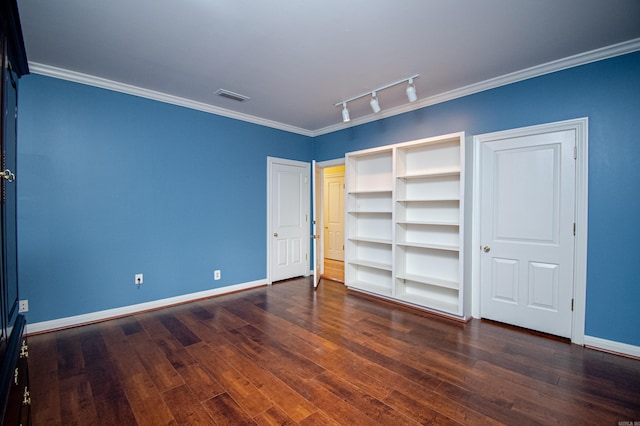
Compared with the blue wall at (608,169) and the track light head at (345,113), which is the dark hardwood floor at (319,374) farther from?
the track light head at (345,113)

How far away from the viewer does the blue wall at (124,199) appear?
9.77ft

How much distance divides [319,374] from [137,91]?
381 centimetres

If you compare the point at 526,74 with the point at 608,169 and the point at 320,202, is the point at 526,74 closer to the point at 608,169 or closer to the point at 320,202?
the point at 608,169

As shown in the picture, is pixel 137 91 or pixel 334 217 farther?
pixel 334 217

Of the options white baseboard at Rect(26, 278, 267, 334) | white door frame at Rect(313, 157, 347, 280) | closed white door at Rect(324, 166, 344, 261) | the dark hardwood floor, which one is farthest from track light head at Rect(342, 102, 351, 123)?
closed white door at Rect(324, 166, 344, 261)

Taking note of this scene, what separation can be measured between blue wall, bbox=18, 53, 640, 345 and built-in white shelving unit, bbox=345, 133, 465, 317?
15.1 inches

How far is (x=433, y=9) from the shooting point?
84.0 inches

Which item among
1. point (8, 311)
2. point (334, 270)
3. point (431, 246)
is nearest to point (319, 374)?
point (8, 311)

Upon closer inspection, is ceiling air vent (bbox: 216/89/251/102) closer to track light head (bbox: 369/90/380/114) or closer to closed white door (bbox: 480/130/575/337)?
track light head (bbox: 369/90/380/114)

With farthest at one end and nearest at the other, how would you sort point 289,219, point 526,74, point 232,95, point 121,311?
point 289,219
point 232,95
point 121,311
point 526,74

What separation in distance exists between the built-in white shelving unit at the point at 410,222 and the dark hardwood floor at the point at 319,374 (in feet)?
1.92

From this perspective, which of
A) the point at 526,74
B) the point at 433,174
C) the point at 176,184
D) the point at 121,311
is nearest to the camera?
the point at 526,74

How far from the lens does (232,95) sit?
12.3 ft

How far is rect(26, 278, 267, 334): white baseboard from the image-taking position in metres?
3.01
